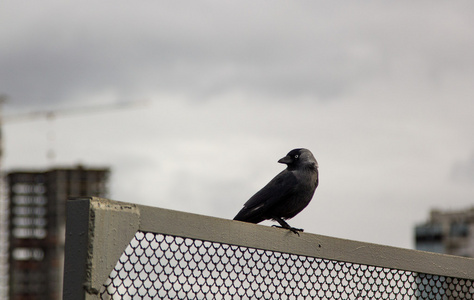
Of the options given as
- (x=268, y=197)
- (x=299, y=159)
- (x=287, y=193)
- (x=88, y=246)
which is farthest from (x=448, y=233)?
(x=88, y=246)

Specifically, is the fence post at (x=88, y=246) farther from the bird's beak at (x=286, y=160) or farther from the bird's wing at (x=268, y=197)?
the bird's beak at (x=286, y=160)

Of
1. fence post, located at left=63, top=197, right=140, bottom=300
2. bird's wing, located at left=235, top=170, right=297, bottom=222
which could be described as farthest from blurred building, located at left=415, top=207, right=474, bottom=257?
fence post, located at left=63, top=197, right=140, bottom=300

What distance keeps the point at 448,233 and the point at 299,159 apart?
112 meters

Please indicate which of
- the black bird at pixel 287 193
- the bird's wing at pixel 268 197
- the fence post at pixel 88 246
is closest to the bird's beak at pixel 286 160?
the black bird at pixel 287 193

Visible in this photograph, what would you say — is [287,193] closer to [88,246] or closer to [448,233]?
[88,246]

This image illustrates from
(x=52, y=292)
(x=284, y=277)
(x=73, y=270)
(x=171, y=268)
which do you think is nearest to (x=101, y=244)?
(x=73, y=270)

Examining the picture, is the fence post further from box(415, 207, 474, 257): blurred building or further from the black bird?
box(415, 207, 474, 257): blurred building

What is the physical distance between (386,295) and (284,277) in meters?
0.87

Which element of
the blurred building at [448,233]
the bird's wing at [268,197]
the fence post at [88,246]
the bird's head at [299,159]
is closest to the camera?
the fence post at [88,246]

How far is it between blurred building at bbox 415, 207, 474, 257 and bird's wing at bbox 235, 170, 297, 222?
349 feet

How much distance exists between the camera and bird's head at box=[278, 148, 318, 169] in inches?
278

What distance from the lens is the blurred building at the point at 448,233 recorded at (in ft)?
367

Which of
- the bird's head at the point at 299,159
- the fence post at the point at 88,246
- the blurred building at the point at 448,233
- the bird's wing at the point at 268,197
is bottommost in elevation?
the fence post at the point at 88,246

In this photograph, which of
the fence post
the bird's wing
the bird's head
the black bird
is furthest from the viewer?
the bird's head
